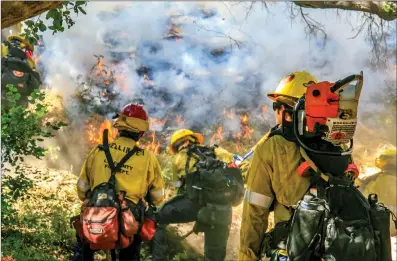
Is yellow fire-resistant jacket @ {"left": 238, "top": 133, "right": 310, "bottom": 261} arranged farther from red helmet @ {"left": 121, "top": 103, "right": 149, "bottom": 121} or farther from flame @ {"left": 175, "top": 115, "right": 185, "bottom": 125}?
flame @ {"left": 175, "top": 115, "right": 185, "bottom": 125}

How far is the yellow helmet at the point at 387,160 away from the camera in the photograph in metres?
7.96

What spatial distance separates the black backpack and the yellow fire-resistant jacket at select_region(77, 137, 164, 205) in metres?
1.26

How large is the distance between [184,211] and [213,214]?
1.27 ft

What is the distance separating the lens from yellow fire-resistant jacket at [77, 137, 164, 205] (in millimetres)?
3861

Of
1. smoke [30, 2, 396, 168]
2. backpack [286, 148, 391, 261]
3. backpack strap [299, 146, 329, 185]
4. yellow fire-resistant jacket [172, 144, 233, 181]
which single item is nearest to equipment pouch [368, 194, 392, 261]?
backpack [286, 148, 391, 261]

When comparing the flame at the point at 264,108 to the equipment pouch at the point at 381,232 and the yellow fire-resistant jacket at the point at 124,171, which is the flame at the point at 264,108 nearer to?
the yellow fire-resistant jacket at the point at 124,171

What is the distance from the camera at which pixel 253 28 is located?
7.55 m

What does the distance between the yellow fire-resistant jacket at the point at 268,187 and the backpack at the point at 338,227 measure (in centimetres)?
19

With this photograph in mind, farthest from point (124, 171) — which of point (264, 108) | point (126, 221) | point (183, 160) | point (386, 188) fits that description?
point (386, 188)

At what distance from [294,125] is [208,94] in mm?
5350

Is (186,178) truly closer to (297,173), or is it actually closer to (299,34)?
(297,173)

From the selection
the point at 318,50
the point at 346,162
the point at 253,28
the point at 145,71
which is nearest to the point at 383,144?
the point at 318,50

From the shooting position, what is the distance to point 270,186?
2439mm

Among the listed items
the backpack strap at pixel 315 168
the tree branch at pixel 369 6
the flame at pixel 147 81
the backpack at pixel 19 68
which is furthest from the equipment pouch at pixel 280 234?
the flame at pixel 147 81
